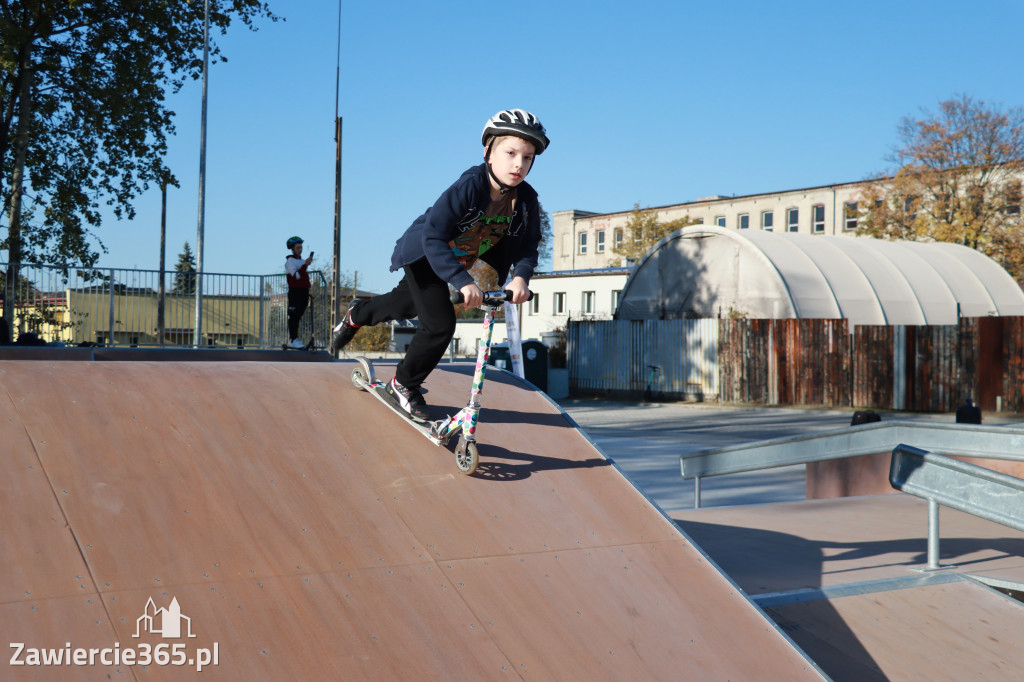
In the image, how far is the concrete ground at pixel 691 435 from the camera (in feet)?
33.3

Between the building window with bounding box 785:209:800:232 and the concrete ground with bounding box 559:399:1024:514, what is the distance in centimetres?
3961

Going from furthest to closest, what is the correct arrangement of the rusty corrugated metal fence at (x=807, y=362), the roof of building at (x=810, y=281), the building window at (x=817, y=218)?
1. the building window at (x=817, y=218)
2. the roof of building at (x=810, y=281)
3. the rusty corrugated metal fence at (x=807, y=362)

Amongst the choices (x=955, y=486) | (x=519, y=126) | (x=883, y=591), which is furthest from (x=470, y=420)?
(x=955, y=486)

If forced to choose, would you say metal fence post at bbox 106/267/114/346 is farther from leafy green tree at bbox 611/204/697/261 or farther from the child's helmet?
leafy green tree at bbox 611/204/697/261

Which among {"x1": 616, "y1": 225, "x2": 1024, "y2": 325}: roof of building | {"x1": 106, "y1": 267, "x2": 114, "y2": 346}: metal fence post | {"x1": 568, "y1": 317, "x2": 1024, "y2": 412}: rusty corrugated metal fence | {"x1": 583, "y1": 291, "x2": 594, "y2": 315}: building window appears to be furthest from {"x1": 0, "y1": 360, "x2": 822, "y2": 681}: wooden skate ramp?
{"x1": 583, "y1": 291, "x2": 594, "y2": 315}: building window

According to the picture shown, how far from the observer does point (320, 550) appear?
3.17m

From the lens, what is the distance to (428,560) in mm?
3311

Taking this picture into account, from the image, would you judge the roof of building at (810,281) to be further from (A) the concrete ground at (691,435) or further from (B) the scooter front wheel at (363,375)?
(B) the scooter front wheel at (363,375)

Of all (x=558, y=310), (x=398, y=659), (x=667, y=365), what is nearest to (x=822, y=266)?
(x=667, y=365)

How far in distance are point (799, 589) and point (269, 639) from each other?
9.33ft

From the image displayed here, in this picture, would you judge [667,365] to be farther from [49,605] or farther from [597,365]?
[49,605]

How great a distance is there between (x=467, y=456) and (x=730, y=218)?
65016 mm

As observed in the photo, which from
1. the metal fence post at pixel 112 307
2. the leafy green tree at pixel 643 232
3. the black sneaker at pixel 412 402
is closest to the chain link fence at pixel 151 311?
the metal fence post at pixel 112 307

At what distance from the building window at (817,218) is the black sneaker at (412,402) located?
60.1 metres
